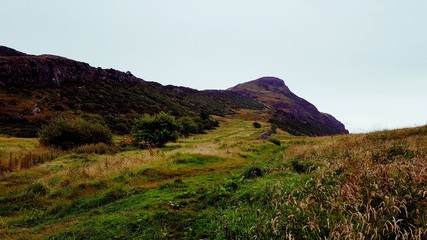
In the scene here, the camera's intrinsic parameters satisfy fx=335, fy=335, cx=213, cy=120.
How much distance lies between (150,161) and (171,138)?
1779 centimetres

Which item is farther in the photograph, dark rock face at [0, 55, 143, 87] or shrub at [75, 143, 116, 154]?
dark rock face at [0, 55, 143, 87]

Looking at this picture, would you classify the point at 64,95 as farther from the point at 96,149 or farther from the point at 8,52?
the point at 8,52

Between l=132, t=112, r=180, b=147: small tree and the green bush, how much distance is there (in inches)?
175

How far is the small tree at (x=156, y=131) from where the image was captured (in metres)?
38.8

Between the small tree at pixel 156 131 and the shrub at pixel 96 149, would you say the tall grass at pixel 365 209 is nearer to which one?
the shrub at pixel 96 149

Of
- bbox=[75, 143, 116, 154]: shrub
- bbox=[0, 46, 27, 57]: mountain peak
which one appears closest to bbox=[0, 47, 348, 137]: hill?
bbox=[75, 143, 116, 154]: shrub

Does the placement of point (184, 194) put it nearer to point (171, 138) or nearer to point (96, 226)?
point (96, 226)

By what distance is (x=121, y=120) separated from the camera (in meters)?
67.8

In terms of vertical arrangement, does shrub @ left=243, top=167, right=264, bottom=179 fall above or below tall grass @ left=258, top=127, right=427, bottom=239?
below

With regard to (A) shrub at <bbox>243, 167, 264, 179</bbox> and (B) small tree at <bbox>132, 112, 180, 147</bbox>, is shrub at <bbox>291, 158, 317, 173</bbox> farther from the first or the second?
(B) small tree at <bbox>132, 112, 180, 147</bbox>

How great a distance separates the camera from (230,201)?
1002 cm

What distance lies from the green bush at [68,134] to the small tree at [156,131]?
4453 millimetres

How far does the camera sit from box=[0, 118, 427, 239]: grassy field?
5.89 meters

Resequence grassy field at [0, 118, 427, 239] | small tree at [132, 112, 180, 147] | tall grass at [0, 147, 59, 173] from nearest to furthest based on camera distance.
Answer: grassy field at [0, 118, 427, 239] → tall grass at [0, 147, 59, 173] → small tree at [132, 112, 180, 147]
